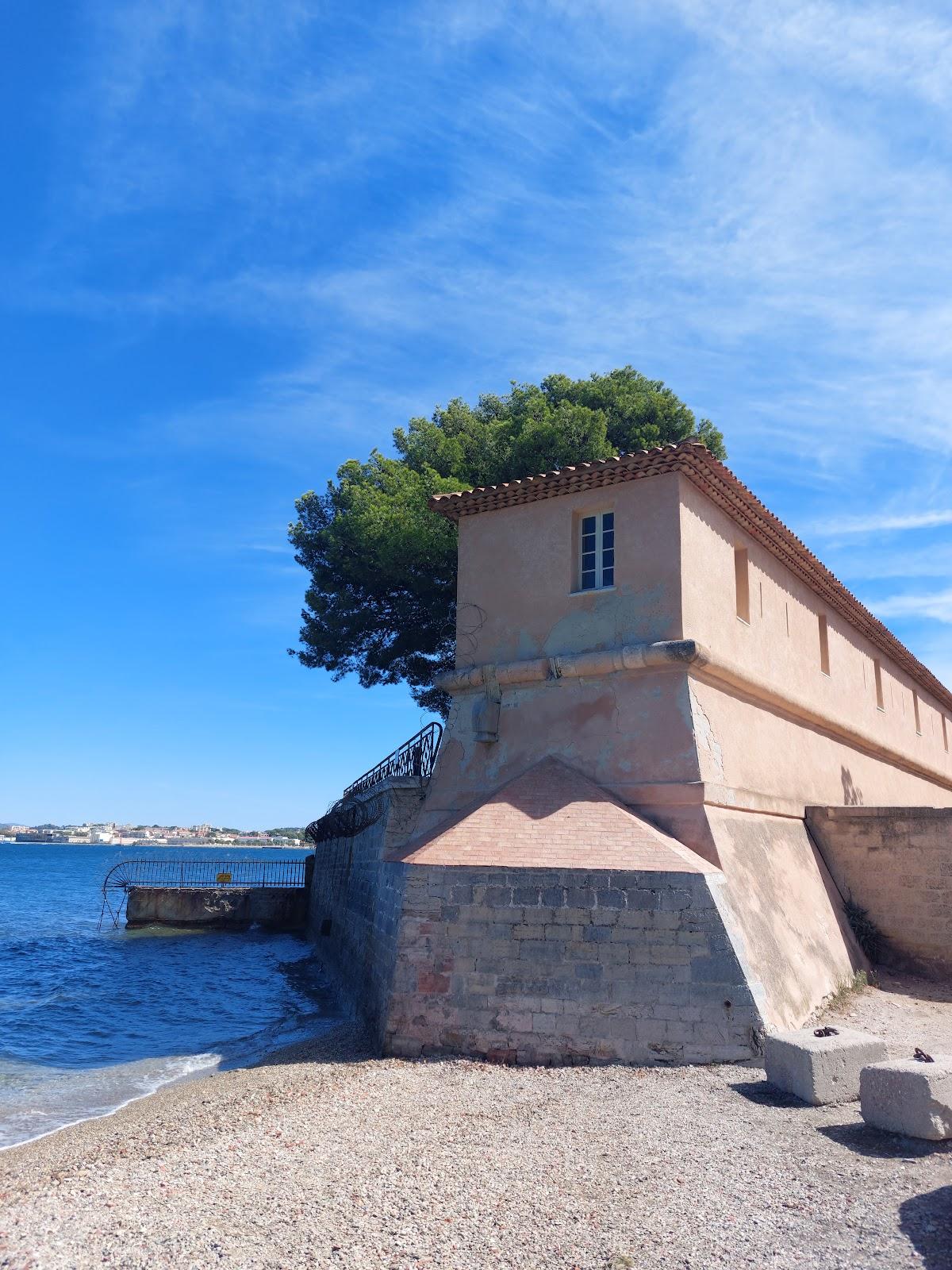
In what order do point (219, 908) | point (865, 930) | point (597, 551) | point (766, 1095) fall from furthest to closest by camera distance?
point (219, 908) < point (865, 930) < point (597, 551) < point (766, 1095)

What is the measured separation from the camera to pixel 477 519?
1482cm

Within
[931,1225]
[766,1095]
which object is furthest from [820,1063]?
[931,1225]

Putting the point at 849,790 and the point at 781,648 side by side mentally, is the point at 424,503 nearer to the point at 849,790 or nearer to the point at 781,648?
the point at 781,648

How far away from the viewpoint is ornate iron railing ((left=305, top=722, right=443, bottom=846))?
16.0m

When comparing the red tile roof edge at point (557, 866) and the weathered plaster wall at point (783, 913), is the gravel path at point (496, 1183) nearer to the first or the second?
the weathered plaster wall at point (783, 913)

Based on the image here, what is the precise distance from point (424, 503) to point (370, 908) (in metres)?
9.47

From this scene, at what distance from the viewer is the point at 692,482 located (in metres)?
13.0

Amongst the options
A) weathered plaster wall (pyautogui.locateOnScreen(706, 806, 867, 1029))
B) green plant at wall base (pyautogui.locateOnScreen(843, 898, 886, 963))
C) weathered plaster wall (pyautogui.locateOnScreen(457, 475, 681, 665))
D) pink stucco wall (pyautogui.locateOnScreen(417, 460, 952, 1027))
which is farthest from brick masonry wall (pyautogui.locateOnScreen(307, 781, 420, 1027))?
green plant at wall base (pyautogui.locateOnScreen(843, 898, 886, 963))

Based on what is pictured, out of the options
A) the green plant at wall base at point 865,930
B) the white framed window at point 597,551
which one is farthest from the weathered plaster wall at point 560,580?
the green plant at wall base at point 865,930

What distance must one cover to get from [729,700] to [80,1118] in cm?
1034

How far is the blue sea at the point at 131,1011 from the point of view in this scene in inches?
497

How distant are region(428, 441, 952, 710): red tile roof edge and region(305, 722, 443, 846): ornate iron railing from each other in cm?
421

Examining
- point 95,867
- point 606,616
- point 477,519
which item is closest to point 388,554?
point 477,519

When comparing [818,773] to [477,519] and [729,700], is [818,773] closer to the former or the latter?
[729,700]
